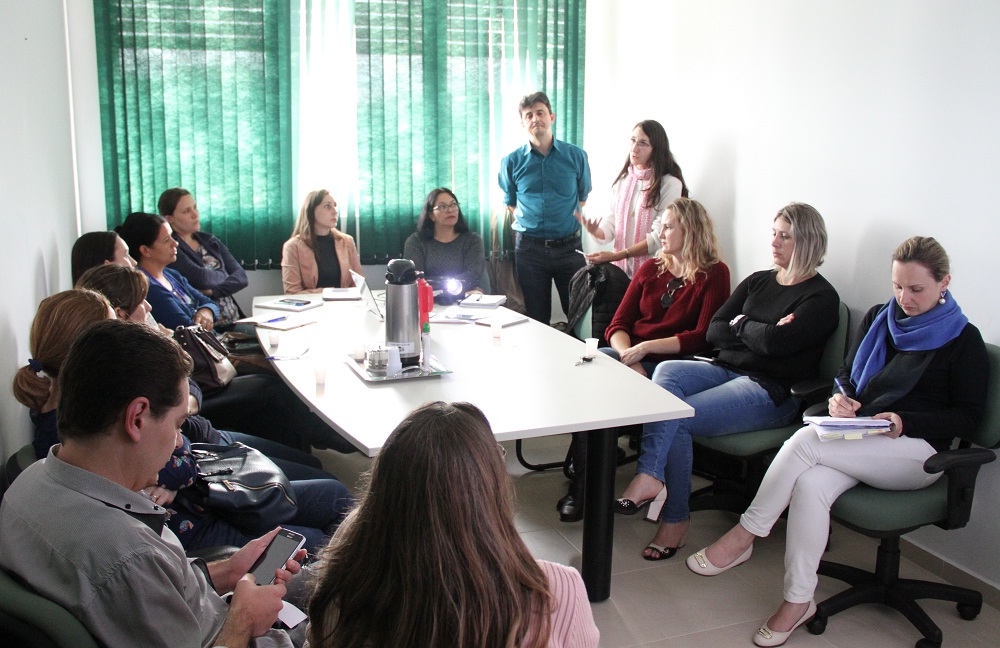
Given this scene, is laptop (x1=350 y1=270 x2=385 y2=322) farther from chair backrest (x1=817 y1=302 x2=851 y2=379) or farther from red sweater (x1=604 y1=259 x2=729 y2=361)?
chair backrest (x1=817 y1=302 x2=851 y2=379)

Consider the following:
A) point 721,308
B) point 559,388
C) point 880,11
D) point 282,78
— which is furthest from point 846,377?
point 282,78

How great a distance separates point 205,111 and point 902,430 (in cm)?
434

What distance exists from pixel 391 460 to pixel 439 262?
3930 millimetres

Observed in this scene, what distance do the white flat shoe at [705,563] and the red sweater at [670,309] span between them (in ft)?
3.37

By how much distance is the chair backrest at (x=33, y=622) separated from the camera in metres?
1.14

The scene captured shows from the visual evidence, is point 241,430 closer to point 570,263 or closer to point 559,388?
point 559,388

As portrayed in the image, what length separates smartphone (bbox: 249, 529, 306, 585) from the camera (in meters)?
1.71

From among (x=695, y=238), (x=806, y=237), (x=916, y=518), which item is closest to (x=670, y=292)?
(x=695, y=238)

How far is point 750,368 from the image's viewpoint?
11.0 ft

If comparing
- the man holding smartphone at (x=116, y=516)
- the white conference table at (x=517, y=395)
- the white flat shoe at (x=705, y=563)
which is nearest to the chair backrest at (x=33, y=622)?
the man holding smartphone at (x=116, y=516)

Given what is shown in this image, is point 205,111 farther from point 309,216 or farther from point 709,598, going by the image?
point 709,598

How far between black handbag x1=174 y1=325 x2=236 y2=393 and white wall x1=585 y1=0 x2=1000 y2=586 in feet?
8.32

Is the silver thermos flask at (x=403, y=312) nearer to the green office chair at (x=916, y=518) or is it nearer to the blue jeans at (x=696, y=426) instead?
the blue jeans at (x=696, y=426)

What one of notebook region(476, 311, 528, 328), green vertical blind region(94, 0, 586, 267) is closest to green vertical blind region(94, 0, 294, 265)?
green vertical blind region(94, 0, 586, 267)
